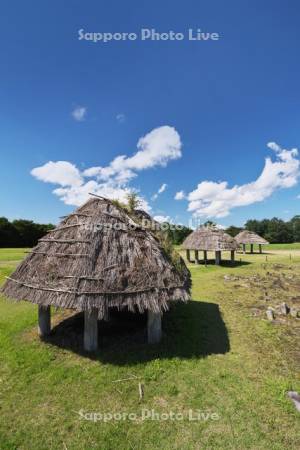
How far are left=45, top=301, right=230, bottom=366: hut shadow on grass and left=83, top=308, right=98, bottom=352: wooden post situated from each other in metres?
0.20

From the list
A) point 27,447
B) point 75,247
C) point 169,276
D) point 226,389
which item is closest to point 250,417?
point 226,389

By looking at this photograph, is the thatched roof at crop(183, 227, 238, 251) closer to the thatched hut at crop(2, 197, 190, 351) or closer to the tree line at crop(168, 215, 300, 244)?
the thatched hut at crop(2, 197, 190, 351)

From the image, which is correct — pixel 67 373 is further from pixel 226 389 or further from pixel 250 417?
pixel 250 417

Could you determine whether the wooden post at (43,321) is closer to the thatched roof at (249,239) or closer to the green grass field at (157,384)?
the green grass field at (157,384)

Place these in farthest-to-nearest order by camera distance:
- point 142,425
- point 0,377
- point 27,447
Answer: point 0,377
point 142,425
point 27,447

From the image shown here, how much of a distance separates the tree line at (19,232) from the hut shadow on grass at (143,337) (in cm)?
3892

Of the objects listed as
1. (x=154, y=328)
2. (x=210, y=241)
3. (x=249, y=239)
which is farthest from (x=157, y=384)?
(x=249, y=239)

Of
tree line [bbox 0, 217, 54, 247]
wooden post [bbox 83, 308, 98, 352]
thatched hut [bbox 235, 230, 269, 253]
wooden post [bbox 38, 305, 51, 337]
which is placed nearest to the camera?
wooden post [bbox 83, 308, 98, 352]

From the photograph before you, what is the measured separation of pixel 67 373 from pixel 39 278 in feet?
8.73

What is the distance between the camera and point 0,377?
6.36 meters

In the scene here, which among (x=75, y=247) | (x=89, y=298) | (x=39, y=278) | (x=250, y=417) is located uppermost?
(x=75, y=247)

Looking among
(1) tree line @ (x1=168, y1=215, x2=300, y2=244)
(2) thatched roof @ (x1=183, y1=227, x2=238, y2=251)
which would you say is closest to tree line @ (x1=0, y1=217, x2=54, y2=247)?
(2) thatched roof @ (x1=183, y1=227, x2=238, y2=251)

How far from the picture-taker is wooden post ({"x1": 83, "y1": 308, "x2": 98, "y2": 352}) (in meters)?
A: 7.08

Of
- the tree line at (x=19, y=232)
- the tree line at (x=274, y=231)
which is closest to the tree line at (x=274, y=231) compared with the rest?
the tree line at (x=274, y=231)
